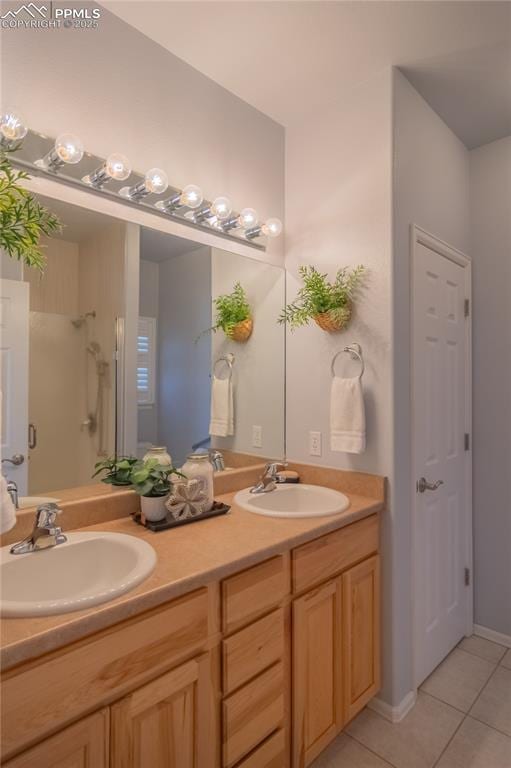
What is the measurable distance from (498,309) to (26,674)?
8.04ft

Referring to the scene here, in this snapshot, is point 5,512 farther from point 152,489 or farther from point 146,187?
point 146,187

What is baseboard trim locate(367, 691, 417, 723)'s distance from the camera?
1.68m

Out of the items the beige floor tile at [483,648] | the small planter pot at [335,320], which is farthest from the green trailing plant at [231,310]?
the beige floor tile at [483,648]

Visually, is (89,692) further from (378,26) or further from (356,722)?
(378,26)

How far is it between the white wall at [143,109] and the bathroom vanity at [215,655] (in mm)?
1392

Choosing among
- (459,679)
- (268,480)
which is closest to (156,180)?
(268,480)

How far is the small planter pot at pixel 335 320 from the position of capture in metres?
1.82

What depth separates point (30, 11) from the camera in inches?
52.4

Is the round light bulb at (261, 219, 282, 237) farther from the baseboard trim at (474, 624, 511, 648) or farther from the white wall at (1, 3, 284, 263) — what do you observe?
the baseboard trim at (474, 624, 511, 648)

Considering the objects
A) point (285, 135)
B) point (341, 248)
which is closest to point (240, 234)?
Result: point (341, 248)

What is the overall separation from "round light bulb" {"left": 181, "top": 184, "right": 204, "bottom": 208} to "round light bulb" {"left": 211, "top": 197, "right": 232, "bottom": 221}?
100 millimetres

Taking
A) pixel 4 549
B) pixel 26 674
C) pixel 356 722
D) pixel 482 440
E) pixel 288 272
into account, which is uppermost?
pixel 288 272

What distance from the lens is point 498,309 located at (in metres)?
2.22

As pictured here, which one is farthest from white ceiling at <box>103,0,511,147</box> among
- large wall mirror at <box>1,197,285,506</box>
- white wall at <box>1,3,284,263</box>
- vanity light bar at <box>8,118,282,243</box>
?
large wall mirror at <box>1,197,285,506</box>
